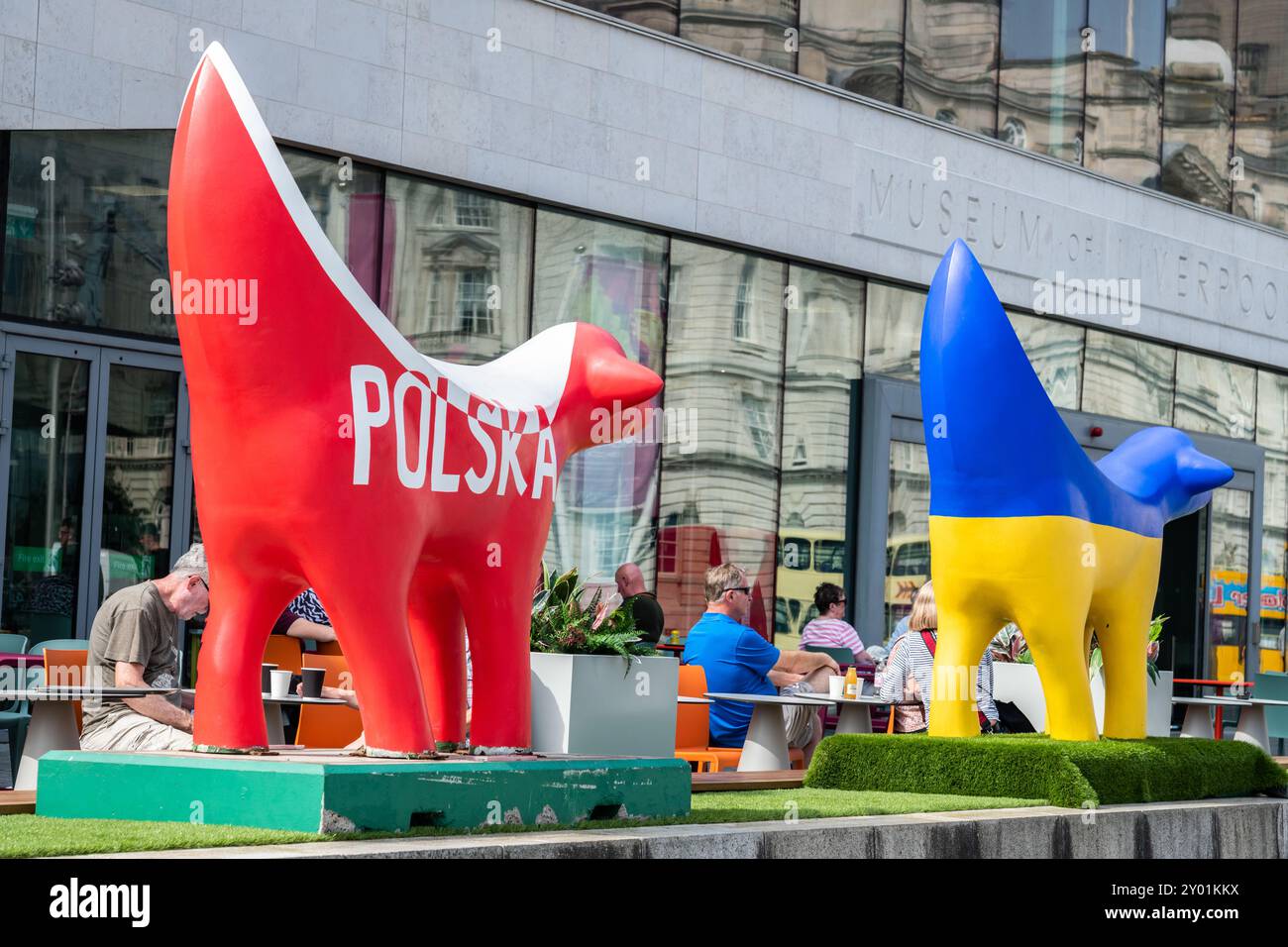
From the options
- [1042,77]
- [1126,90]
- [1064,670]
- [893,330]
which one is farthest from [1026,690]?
[1126,90]

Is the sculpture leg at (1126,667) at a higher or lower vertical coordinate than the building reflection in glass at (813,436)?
lower

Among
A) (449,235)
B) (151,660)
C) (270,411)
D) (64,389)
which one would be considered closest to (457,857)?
(270,411)

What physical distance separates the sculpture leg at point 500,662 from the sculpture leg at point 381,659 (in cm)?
48

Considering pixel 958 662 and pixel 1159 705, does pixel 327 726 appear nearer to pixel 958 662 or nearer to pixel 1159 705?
pixel 958 662

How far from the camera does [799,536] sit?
17.5 m

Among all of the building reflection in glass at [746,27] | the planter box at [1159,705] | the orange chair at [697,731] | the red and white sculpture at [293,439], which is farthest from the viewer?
the building reflection in glass at [746,27]

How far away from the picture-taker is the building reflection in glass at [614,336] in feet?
50.2

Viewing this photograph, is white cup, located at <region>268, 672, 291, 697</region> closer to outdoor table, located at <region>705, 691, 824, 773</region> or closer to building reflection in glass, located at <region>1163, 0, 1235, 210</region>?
outdoor table, located at <region>705, 691, 824, 773</region>

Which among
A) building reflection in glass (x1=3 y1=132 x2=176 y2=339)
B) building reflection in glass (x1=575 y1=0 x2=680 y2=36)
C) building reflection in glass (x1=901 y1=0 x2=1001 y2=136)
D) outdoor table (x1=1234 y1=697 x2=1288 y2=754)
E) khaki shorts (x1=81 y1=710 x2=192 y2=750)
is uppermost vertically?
building reflection in glass (x1=901 y1=0 x2=1001 y2=136)

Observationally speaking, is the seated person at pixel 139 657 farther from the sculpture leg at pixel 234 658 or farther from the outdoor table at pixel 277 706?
the sculpture leg at pixel 234 658

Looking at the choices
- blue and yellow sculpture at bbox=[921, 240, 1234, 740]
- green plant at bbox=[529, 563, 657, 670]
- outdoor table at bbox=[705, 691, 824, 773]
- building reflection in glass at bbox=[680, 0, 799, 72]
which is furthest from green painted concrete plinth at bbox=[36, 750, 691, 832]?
building reflection in glass at bbox=[680, 0, 799, 72]

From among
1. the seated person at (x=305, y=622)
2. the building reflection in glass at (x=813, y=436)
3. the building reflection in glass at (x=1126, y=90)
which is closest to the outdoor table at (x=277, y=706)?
the seated person at (x=305, y=622)

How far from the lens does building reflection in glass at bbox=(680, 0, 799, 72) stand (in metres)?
16.5

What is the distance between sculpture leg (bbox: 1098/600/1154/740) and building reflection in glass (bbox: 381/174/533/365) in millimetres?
6619
